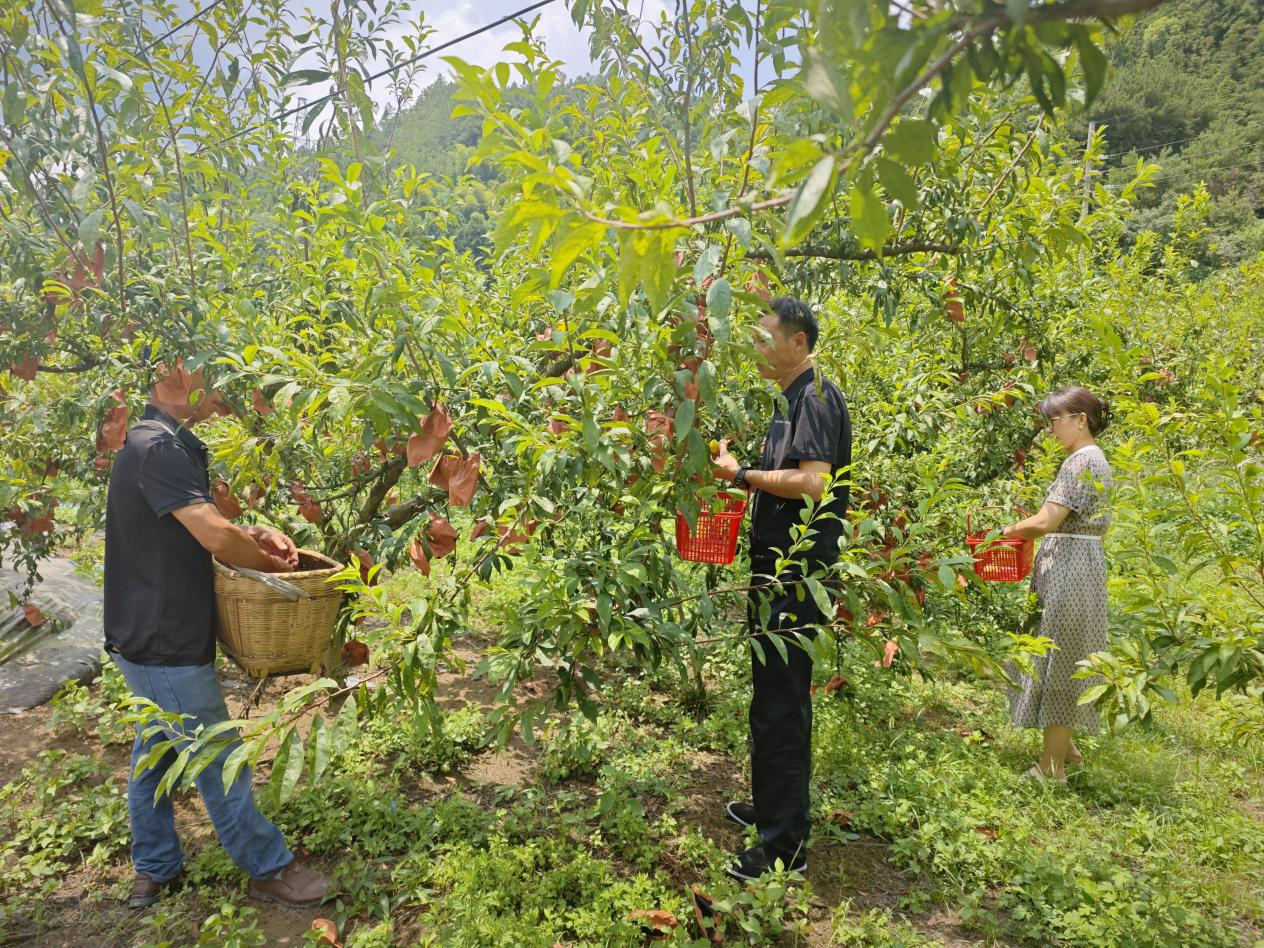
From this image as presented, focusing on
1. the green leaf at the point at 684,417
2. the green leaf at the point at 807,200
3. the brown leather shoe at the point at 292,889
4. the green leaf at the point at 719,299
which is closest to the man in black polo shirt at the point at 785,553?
the green leaf at the point at 684,417

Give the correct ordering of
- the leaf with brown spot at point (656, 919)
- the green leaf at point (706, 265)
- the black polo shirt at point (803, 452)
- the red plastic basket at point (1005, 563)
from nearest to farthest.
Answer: the green leaf at point (706, 265)
the leaf with brown spot at point (656, 919)
the black polo shirt at point (803, 452)
the red plastic basket at point (1005, 563)

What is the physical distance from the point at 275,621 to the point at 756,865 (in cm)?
171

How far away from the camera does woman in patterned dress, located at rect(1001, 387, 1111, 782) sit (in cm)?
298

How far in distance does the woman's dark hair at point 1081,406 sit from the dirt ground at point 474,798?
186cm

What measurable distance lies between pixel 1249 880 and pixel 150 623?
3.66 metres

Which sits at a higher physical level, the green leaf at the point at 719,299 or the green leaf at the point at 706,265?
the green leaf at the point at 706,265

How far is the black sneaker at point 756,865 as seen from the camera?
2445 millimetres

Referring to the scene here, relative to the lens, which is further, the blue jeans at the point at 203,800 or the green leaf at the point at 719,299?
the blue jeans at the point at 203,800

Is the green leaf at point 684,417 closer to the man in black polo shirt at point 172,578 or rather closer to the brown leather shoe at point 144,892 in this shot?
the man in black polo shirt at point 172,578

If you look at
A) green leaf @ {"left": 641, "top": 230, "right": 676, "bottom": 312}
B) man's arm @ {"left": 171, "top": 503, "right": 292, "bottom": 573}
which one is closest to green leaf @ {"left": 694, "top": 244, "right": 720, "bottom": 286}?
green leaf @ {"left": 641, "top": 230, "right": 676, "bottom": 312}

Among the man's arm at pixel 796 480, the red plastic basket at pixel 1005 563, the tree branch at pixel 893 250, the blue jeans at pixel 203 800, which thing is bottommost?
the blue jeans at pixel 203 800

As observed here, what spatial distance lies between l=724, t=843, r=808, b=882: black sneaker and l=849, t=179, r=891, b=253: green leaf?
88.6 inches

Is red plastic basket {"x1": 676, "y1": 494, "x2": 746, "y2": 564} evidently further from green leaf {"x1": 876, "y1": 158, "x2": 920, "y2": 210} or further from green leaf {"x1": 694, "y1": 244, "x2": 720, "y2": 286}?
green leaf {"x1": 876, "y1": 158, "x2": 920, "y2": 210}

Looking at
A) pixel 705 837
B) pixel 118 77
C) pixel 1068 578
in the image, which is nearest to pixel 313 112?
pixel 118 77
